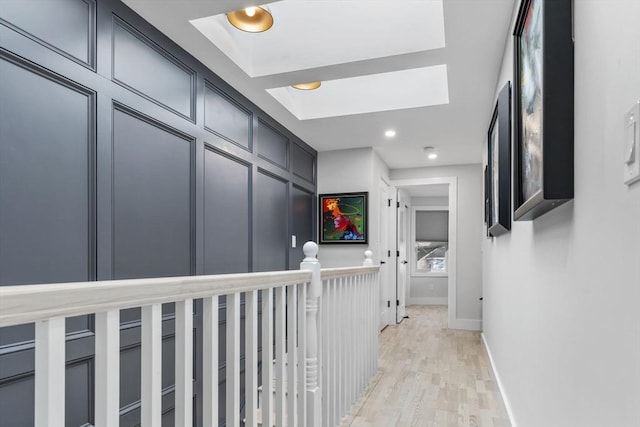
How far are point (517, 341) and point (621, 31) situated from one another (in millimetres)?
1629

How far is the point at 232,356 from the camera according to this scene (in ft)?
3.84

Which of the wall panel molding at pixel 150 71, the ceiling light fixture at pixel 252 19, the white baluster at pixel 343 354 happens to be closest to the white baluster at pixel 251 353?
the white baluster at pixel 343 354

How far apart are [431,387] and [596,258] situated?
2.57 m

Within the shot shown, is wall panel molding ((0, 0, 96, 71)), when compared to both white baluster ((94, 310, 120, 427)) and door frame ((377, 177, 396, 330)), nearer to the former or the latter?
white baluster ((94, 310, 120, 427))

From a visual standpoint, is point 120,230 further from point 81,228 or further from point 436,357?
point 436,357

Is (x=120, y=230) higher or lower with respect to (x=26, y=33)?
lower

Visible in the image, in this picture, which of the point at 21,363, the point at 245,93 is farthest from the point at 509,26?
the point at 21,363

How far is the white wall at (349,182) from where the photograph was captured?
15.8ft

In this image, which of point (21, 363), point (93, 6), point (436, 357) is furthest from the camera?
point (436, 357)

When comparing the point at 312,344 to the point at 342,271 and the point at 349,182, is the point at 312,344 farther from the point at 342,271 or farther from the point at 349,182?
the point at 349,182

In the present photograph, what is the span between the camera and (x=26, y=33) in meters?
1.62

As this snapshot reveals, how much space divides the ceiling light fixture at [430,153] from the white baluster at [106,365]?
14.8 feet

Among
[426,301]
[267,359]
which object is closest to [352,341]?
[267,359]

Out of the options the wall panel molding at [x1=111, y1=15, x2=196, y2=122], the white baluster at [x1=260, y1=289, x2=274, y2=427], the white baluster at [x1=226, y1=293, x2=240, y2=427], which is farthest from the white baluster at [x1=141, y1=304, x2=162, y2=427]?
the wall panel molding at [x1=111, y1=15, x2=196, y2=122]
